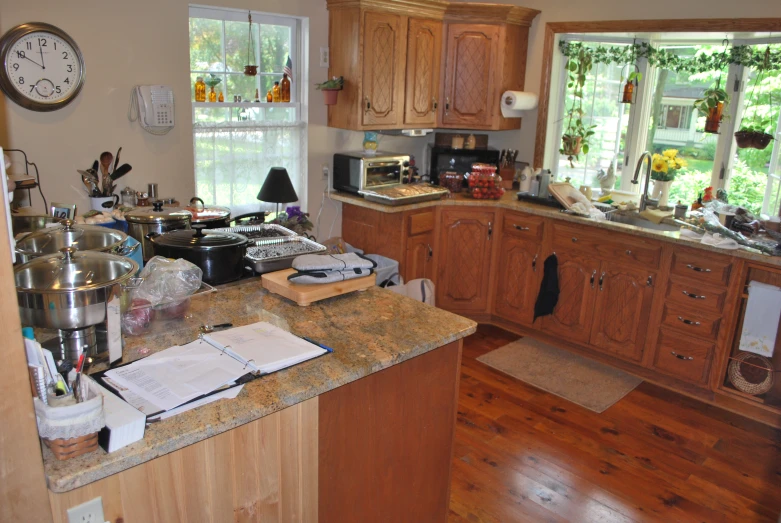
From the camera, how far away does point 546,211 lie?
4.05 metres

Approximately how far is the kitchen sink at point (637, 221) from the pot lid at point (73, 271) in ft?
10.4

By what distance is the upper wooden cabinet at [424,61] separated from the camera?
4062mm

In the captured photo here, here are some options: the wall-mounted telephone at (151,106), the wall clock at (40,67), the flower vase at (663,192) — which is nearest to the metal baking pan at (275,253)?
the wall-mounted telephone at (151,106)

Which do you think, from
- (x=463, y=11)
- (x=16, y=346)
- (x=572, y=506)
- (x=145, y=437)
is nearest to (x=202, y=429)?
(x=145, y=437)

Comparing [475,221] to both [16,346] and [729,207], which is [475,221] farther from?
[16,346]

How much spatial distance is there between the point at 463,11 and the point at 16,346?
390 centimetres

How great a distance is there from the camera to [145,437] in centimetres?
139

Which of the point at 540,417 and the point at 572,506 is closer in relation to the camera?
the point at 572,506

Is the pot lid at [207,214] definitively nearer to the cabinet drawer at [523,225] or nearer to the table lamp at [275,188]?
the table lamp at [275,188]

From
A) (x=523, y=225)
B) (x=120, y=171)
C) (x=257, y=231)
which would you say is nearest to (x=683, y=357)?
(x=523, y=225)

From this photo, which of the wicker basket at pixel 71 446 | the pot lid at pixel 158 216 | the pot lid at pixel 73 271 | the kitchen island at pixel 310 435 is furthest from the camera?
the pot lid at pixel 158 216

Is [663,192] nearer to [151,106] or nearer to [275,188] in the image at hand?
[275,188]

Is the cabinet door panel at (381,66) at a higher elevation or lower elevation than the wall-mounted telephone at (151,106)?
higher

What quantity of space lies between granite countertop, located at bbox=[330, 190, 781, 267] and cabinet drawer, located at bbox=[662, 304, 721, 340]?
389 millimetres
